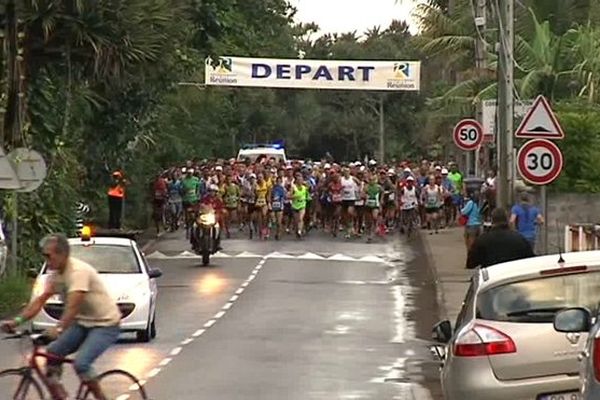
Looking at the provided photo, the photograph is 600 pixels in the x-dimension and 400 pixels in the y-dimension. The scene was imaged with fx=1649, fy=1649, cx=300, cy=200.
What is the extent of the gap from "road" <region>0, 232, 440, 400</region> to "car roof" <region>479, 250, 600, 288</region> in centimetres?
422

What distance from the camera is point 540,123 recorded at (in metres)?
22.2

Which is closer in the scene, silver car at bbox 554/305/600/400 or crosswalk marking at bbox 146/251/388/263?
silver car at bbox 554/305/600/400

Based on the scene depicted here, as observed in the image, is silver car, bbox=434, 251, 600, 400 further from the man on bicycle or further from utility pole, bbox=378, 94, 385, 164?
utility pole, bbox=378, 94, 385, 164

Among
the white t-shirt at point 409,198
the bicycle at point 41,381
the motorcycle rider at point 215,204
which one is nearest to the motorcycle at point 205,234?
the motorcycle rider at point 215,204

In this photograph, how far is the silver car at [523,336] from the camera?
1105cm

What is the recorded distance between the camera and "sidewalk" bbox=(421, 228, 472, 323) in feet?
84.8

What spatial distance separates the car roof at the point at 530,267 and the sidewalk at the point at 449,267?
11371 mm

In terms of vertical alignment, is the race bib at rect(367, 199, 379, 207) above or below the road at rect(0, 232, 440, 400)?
above

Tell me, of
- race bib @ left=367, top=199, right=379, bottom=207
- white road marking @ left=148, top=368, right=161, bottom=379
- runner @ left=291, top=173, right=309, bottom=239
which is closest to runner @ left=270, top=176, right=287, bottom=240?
runner @ left=291, top=173, right=309, bottom=239

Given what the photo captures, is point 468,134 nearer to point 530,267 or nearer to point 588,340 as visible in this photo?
point 530,267

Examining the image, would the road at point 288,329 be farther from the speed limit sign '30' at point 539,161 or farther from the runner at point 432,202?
the runner at point 432,202

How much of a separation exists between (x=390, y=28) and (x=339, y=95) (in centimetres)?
1290

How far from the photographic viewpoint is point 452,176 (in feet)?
147

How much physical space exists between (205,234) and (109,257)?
1250 centimetres
